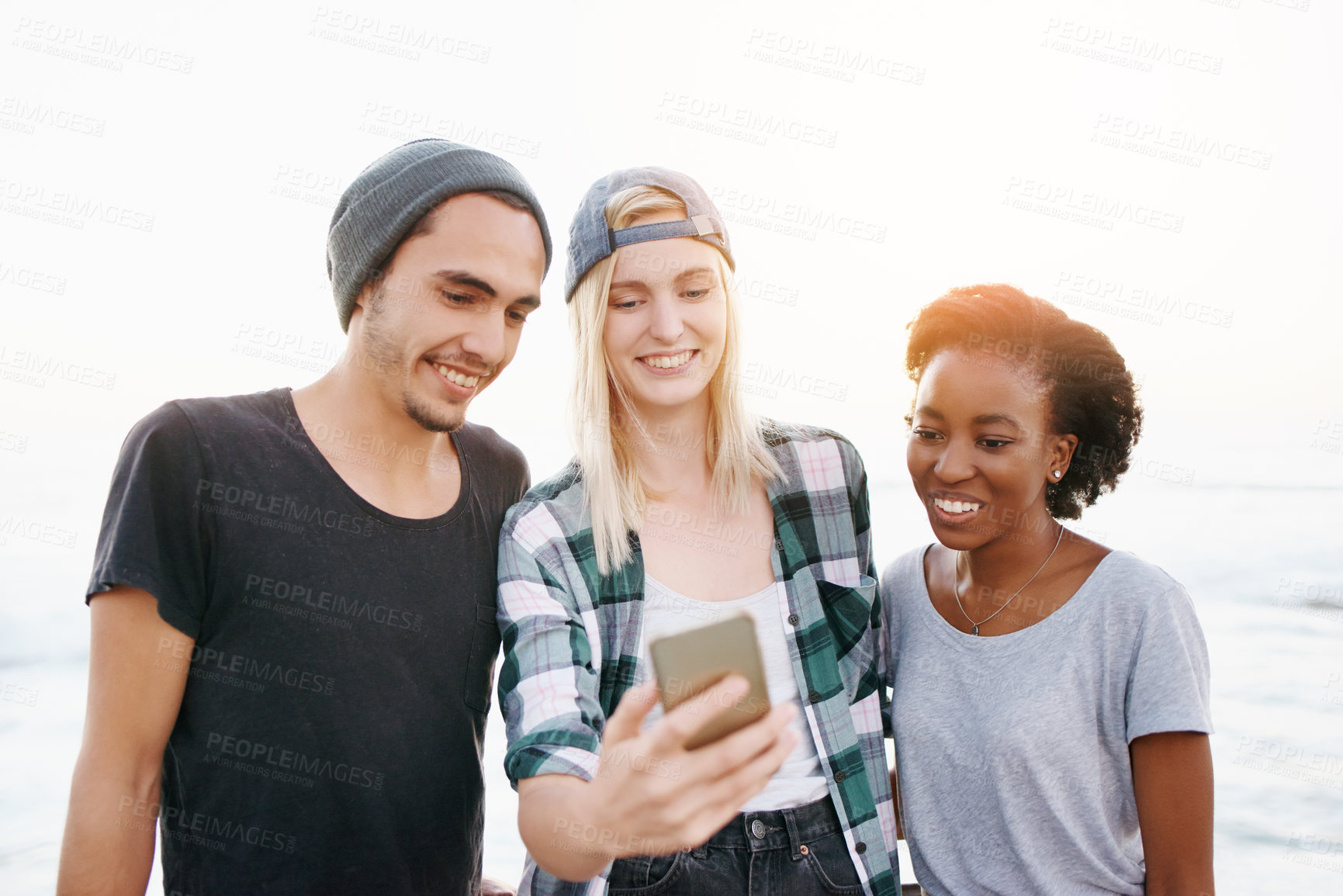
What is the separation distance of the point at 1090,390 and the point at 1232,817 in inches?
229

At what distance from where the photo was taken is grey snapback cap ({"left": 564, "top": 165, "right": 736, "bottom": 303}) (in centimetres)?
224

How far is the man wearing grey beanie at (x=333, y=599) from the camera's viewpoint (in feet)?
5.94

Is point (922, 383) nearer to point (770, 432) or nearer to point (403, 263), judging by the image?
point (770, 432)

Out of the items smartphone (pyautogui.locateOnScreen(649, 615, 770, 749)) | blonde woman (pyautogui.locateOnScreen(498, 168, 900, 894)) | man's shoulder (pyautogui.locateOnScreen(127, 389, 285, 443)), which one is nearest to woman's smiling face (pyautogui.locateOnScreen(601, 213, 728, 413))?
blonde woman (pyautogui.locateOnScreen(498, 168, 900, 894))

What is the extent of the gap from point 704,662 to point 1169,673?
105 centimetres

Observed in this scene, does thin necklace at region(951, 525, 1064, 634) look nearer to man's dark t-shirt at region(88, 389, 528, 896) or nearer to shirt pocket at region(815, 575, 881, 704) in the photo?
shirt pocket at region(815, 575, 881, 704)

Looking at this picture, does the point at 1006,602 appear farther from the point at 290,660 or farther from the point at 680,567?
the point at 290,660

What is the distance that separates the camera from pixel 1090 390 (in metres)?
2.11

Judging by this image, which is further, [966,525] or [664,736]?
[966,525]

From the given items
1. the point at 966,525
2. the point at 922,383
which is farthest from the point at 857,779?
the point at 922,383

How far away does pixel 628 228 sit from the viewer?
225 cm

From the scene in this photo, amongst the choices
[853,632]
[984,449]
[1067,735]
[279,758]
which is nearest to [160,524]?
[279,758]

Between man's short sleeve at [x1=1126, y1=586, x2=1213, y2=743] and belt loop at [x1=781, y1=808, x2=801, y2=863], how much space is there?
74 cm

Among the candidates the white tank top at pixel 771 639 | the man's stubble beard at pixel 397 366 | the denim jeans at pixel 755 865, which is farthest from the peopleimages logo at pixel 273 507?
the denim jeans at pixel 755 865
